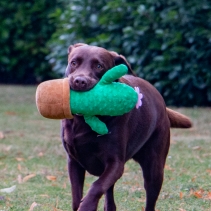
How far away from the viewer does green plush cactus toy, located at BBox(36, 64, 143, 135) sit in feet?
13.1

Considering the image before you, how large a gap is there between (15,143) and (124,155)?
4.03 metres

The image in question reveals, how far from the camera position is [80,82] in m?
3.96

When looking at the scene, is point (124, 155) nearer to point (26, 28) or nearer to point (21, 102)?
point (21, 102)

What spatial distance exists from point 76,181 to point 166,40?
735cm

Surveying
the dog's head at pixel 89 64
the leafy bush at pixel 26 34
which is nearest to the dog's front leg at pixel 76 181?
the dog's head at pixel 89 64

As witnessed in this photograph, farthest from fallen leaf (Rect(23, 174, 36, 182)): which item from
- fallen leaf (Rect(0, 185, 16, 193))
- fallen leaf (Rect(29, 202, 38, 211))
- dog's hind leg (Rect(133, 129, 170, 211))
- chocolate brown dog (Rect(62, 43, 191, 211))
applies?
dog's hind leg (Rect(133, 129, 170, 211))

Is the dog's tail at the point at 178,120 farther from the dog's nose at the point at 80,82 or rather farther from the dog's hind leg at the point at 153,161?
the dog's nose at the point at 80,82

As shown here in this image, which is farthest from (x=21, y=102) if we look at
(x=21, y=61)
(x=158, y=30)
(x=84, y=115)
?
(x=84, y=115)

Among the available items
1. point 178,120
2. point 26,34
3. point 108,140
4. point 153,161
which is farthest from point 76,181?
point 26,34

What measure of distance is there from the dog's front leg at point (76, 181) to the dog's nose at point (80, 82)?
0.62 meters

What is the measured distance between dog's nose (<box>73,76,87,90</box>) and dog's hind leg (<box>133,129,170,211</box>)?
0.93m

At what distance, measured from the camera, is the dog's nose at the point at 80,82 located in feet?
13.0

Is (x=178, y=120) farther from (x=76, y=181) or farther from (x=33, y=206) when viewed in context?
(x=33, y=206)

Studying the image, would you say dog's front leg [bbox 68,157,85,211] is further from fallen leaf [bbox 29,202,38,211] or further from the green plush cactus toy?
fallen leaf [bbox 29,202,38,211]
